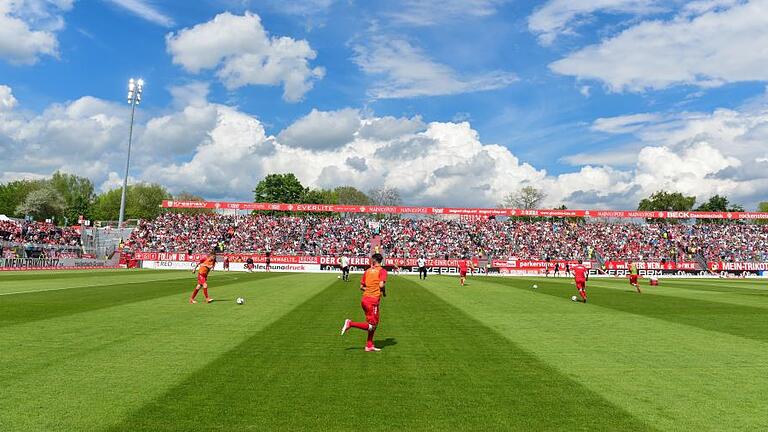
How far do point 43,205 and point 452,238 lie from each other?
85.1 m

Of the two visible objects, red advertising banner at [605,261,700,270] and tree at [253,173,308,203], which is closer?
red advertising banner at [605,261,700,270]

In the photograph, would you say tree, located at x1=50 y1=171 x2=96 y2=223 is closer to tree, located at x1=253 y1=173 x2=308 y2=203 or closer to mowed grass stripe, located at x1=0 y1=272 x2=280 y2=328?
tree, located at x1=253 y1=173 x2=308 y2=203

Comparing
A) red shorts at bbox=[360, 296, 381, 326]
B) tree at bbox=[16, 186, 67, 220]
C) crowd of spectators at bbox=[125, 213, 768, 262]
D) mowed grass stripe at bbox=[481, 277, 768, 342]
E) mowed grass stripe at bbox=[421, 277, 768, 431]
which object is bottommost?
mowed grass stripe at bbox=[421, 277, 768, 431]

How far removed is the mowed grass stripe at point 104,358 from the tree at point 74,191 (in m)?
105

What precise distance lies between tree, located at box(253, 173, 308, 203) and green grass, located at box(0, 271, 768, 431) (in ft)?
351

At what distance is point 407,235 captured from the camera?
6819cm

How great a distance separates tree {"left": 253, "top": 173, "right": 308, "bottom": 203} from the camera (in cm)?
12206

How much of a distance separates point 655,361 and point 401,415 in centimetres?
607

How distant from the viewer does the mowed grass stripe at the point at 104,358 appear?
20.5 ft

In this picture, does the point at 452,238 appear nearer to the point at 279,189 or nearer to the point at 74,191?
the point at 279,189

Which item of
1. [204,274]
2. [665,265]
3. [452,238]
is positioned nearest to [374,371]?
[204,274]

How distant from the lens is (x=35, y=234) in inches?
2295

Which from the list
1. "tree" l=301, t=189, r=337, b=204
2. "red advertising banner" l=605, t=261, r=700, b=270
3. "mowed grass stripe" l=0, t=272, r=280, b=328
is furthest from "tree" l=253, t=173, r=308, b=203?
"mowed grass stripe" l=0, t=272, r=280, b=328

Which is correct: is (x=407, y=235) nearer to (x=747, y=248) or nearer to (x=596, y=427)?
(x=747, y=248)
